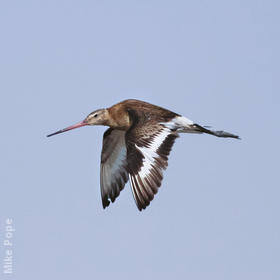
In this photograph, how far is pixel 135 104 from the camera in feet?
46.8

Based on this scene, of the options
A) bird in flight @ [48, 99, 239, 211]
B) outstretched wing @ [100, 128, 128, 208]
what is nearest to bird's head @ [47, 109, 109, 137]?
bird in flight @ [48, 99, 239, 211]

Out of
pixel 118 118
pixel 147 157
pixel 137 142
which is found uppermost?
pixel 118 118

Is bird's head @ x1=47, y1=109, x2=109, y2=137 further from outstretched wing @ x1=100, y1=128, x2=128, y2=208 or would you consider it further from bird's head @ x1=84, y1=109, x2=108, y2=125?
outstretched wing @ x1=100, y1=128, x2=128, y2=208

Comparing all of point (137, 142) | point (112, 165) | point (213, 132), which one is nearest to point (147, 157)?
point (137, 142)

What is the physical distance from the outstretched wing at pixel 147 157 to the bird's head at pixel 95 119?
216 cm

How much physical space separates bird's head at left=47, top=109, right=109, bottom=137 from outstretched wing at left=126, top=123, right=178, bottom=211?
2.16 metres

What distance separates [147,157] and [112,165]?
3.53 meters

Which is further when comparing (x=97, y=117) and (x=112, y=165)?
(x=112, y=165)

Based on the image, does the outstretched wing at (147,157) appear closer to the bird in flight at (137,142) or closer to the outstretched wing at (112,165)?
the bird in flight at (137,142)

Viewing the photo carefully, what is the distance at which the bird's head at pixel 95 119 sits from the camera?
1463 cm

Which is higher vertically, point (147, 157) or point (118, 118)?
point (118, 118)

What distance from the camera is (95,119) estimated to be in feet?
48.5

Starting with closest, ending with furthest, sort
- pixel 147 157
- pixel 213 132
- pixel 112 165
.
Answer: pixel 147 157 < pixel 213 132 < pixel 112 165

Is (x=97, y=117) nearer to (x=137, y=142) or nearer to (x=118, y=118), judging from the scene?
(x=118, y=118)
